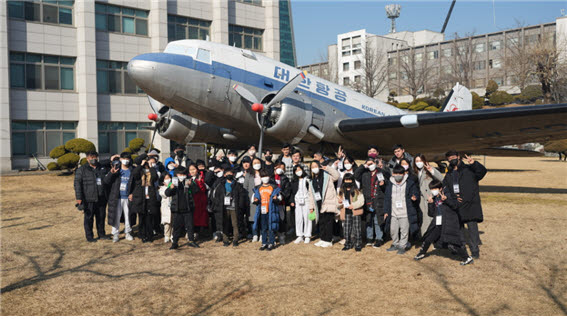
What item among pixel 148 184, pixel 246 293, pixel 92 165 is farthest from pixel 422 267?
pixel 92 165

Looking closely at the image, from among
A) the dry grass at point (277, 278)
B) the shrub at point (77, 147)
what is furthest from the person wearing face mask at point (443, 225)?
the shrub at point (77, 147)

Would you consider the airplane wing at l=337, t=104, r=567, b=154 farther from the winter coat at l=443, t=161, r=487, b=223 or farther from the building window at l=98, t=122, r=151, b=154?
the building window at l=98, t=122, r=151, b=154

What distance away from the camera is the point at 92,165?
34.4ft

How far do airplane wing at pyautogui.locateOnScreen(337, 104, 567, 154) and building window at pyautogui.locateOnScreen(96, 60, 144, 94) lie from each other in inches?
986

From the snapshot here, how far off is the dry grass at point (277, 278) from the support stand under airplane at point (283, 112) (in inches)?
162

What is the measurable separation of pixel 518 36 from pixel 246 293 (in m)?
92.9

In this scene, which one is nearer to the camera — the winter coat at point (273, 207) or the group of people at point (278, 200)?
the group of people at point (278, 200)

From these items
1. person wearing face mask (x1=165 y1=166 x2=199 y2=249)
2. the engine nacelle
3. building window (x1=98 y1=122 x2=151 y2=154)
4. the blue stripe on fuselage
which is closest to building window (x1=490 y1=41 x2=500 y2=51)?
building window (x1=98 y1=122 x2=151 y2=154)

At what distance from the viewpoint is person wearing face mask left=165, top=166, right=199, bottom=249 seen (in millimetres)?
9594

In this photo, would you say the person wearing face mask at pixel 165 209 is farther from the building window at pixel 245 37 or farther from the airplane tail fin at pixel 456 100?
the building window at pixel 245 37

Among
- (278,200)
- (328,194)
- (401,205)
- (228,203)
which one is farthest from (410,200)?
(228,203)

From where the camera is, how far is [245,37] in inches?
1576

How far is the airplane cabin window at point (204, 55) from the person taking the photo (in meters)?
13.3

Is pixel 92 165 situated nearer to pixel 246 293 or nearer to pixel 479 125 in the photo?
pixel 246 293
